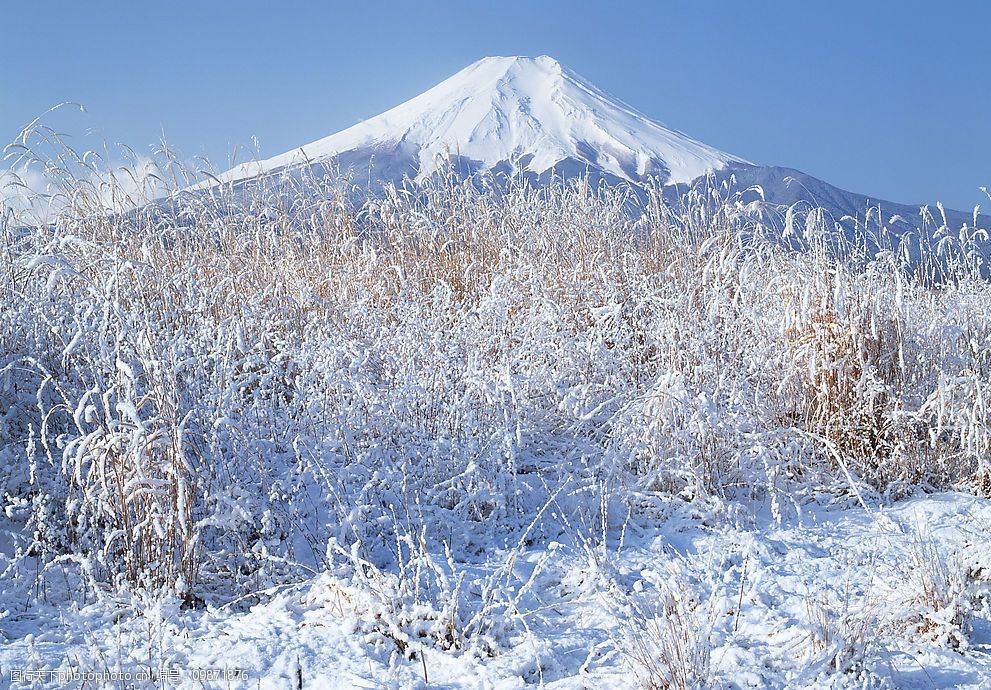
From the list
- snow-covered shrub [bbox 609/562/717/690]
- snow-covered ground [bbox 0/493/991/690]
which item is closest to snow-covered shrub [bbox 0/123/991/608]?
snow-covered ground [bbox 0/493/991/690]

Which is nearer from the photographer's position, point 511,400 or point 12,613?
point 12,613

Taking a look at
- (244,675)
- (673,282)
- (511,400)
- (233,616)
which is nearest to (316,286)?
(511,400)

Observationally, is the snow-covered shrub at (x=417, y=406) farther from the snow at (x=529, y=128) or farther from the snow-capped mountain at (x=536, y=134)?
the snow at (x=529, y=128)

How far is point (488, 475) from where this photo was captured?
282 cm

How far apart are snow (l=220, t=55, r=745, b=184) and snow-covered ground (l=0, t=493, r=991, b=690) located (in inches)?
988

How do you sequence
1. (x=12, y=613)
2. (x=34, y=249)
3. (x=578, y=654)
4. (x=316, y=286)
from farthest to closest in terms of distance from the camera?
(x=316, y=286) → (x=34, y=249) → (x=12, y=613) → (x=578, y=654)

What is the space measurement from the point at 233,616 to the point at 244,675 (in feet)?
1.01

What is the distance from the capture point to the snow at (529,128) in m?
30.6

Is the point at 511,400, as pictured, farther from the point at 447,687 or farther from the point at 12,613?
the point at 12,613

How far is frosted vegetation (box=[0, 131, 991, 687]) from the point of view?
2.21 m

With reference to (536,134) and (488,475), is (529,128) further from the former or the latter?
(488,475)

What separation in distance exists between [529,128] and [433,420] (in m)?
36.3

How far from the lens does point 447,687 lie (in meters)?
1.83

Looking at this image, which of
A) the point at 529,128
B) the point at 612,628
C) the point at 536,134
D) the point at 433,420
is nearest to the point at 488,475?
the point at 433,420
